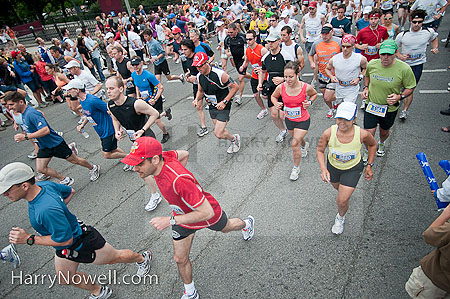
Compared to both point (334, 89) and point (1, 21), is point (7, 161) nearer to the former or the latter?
point (334, 89)

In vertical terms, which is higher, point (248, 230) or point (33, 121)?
point (33, 121)

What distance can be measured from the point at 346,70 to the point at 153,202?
168 inches

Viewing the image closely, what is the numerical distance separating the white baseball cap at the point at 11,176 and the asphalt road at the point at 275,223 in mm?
1763

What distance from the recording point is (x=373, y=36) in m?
6.47

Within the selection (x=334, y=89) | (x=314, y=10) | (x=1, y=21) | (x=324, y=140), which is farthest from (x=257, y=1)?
(x=1, y=21)

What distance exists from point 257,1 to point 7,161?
18.0 meters

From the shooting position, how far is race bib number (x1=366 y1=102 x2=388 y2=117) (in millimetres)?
4420

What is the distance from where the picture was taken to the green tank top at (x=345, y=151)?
327 centimetres

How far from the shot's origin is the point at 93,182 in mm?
5797

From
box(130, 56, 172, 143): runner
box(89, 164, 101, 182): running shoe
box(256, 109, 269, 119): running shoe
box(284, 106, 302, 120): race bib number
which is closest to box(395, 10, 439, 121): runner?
box(284, 106, 302, 120): race bib number

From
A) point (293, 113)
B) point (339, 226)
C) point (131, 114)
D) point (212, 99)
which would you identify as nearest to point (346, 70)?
point (293, 113)

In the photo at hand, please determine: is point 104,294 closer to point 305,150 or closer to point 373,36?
point 305,150

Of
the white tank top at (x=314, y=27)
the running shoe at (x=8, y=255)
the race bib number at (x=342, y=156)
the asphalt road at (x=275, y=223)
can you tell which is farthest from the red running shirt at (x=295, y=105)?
the white tank top at (x=314, y=27)

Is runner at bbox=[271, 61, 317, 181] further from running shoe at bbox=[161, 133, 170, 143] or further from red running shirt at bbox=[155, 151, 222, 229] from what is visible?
running shoe at bbox=[161, 133, 170, 143]
